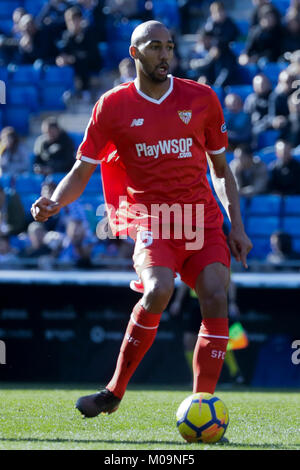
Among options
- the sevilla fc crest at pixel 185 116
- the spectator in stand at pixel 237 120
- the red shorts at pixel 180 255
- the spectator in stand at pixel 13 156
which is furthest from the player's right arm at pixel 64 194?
the spectator in stand at pixel 13 156

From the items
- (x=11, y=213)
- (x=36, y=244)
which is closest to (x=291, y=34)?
(x=11, y=213)

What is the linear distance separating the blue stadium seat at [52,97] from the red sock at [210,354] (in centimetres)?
1046

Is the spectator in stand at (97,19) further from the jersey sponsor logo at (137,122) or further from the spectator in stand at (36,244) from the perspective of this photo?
the jersey sponsor logo at (137,122)

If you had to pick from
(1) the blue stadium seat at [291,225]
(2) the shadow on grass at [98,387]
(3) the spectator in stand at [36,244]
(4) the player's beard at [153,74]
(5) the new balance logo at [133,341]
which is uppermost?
(4) the player's beard at [153,74]

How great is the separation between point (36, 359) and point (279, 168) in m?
3.93

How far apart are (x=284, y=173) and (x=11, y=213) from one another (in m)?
3.61

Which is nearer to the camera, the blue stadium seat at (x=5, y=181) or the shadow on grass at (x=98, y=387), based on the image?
the shadow on grass at (x=98, y=387)

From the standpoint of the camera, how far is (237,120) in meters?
12.4

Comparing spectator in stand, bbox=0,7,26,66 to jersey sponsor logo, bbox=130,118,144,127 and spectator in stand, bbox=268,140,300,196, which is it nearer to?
spectator in stand, bbox=268,140,300,196

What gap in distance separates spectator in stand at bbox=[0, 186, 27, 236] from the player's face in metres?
6.44

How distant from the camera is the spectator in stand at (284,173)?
11391mm

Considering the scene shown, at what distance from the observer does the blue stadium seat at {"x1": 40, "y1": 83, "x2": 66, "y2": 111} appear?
15148mm

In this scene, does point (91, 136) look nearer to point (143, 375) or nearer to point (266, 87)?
point (143, 375)

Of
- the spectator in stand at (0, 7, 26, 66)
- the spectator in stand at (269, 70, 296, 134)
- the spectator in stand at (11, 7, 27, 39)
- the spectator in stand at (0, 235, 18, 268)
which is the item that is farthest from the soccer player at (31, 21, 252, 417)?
the spectator in stand at (11, 7, 27, 39)
